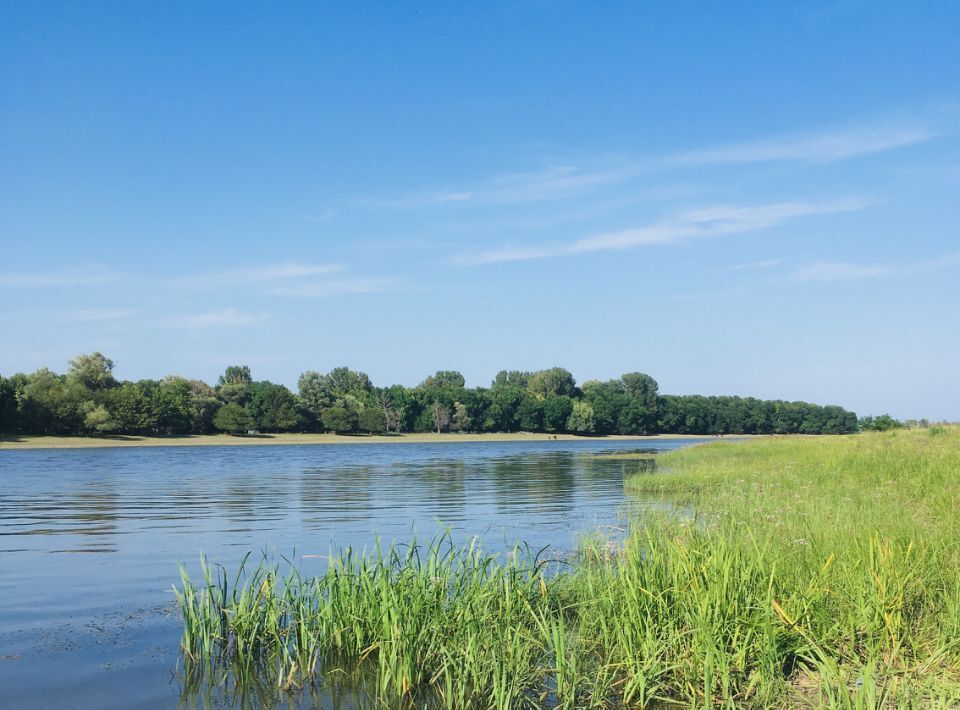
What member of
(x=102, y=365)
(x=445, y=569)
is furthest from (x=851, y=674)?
(x=102, y=365)

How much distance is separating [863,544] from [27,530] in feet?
83.4

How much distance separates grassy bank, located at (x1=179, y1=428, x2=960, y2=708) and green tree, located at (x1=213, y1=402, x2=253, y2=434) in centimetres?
13336

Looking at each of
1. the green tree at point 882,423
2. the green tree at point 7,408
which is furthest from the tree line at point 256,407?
the green tree at point 882,423

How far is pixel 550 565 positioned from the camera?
16.4 metres

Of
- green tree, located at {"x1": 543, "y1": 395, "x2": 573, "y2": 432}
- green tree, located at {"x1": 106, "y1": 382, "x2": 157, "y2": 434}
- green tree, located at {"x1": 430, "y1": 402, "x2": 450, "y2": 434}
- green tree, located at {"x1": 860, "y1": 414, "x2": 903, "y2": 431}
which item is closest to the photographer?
Result: green tree, located at {"x1": 860, "y1": 414, "x2": 903, "y2": 431}

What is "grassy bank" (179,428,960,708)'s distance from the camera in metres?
8.52

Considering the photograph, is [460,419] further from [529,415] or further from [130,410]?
[130,410]

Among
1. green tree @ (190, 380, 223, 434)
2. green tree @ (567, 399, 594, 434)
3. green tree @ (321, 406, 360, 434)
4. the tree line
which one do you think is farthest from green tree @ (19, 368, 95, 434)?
green tree @ (567, 399, 594, 434)

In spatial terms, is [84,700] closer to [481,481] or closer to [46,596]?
[46,596]

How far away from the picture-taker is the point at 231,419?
140 meters

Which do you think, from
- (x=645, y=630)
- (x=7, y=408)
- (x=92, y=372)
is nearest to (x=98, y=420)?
(x=7, y=408)

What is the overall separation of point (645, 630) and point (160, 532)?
20.4 metres

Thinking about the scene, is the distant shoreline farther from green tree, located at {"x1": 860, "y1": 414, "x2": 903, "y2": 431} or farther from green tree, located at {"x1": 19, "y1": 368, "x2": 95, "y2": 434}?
green tree, located at {"x1": 860, "y1": 414, "x2": 903, "y2": 431}

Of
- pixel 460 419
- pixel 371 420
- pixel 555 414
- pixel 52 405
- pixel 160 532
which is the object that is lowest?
pixel 160 532
